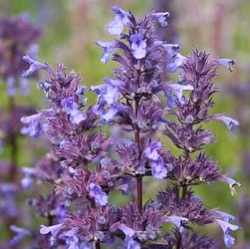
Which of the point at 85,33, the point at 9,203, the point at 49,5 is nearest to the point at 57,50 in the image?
the point at 85,33

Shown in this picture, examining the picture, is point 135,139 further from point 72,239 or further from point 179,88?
point 72,239

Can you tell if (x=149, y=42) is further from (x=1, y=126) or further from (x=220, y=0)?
(x=220, y=0)

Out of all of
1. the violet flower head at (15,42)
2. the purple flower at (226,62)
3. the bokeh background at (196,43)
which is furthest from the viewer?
the bokeh background at (196,43)

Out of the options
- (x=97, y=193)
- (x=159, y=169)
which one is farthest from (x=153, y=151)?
(x=97, y=193)

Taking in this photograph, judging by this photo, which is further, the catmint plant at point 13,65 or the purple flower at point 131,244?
the catmint plant at point 13,65

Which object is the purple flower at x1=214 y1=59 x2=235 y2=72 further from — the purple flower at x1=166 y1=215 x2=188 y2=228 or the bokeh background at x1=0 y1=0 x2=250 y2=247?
the bokeh background at x1=0 y1=0 x2=250 y2=247

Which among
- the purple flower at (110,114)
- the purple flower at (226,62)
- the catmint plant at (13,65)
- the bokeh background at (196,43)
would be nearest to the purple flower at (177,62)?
the purple flower at (226,62)

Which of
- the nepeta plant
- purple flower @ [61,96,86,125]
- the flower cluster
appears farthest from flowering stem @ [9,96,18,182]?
purple flower @ [61,96,86,125]

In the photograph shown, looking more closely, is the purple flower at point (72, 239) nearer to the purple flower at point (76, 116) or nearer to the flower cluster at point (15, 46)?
the purple flower at point (76, 116)
